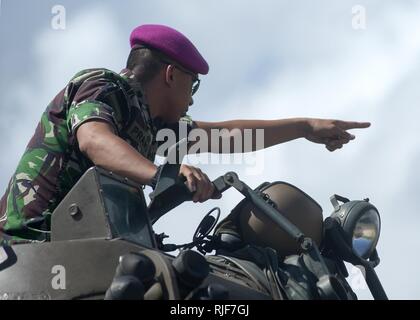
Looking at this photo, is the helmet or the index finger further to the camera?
the index finger

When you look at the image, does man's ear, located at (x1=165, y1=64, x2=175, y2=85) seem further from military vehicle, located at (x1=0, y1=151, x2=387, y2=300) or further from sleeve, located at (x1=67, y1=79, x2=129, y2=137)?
military vehicle, located at (x1=0, y1=151, x2=387, y2=300)

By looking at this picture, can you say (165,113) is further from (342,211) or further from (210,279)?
(210,279)

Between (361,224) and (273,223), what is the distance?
1.77 ft

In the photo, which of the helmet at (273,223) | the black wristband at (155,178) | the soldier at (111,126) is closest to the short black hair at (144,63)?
the soldier at (111,126)

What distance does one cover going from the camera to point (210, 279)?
14.0 ft

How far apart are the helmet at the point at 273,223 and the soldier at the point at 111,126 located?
1.39 feet

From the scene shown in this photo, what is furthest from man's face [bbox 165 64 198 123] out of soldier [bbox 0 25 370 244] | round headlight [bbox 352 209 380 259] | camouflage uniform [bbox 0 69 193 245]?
round headlight [bbox 352 209 380 259]

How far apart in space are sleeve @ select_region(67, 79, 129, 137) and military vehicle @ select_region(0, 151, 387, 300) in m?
0.41

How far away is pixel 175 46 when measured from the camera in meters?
5.90

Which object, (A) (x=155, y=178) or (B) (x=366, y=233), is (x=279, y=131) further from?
(A) (x=155, y=178)

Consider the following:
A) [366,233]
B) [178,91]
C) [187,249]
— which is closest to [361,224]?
[366,233]

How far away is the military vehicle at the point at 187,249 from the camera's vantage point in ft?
13.4

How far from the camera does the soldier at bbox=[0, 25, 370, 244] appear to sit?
477 centimetres
